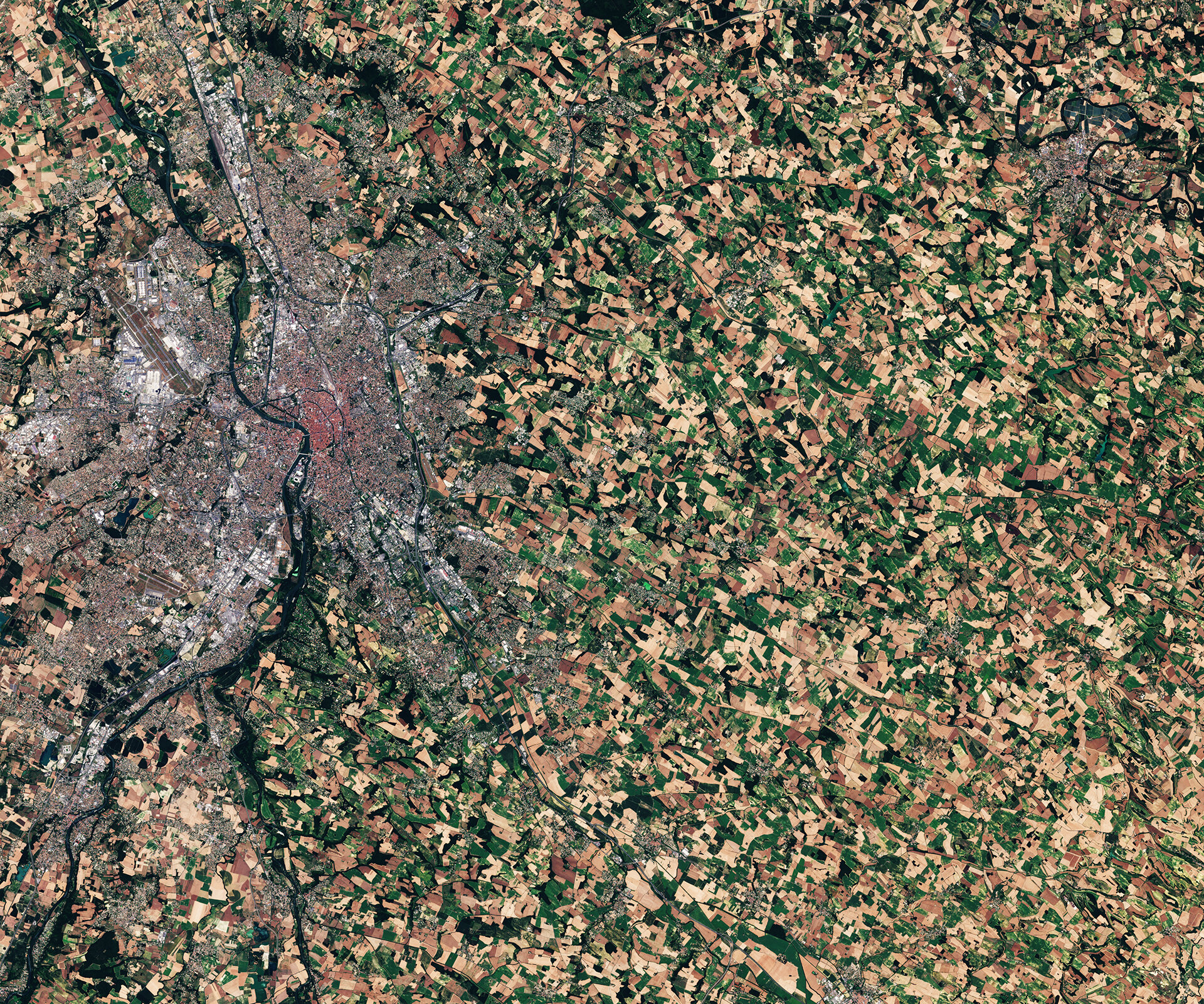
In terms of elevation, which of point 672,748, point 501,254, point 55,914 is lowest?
point 55,914

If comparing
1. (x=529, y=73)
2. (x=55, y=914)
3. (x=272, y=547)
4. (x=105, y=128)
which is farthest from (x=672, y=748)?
(x=105, y=128)

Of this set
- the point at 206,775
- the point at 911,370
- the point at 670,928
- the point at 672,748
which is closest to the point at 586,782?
the point at 672,748

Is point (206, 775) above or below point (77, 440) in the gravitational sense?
below

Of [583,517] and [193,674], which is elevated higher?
[583,517]

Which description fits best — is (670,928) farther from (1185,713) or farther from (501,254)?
(501,254)

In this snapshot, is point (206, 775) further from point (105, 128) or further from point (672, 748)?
point (105, 128)

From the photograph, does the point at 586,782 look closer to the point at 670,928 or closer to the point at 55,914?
the point at 670,928

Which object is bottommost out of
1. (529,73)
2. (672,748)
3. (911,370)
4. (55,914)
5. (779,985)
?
(779,985)

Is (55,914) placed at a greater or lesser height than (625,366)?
lesser
